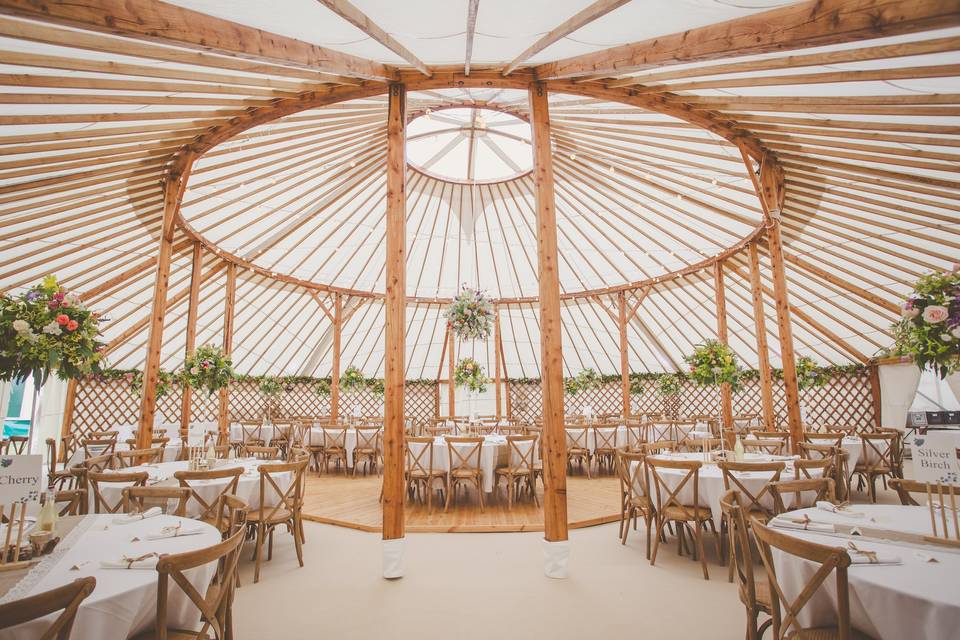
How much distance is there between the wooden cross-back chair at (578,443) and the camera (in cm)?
666

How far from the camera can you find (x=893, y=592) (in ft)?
4.48

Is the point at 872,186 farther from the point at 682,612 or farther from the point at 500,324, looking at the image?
the point at 500,324

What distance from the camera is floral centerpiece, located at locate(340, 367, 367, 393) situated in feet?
35.1

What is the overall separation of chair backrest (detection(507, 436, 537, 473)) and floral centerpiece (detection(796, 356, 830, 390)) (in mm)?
5230

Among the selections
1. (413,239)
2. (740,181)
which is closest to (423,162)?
(413,239)

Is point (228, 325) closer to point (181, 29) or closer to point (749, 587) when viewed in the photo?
point (181, 29)

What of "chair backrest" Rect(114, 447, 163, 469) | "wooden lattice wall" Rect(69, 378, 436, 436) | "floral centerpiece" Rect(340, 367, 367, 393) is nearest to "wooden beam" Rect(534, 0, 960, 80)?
"chair backrest" Rect(114, 447, 163, 469)

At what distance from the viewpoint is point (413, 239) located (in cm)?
850

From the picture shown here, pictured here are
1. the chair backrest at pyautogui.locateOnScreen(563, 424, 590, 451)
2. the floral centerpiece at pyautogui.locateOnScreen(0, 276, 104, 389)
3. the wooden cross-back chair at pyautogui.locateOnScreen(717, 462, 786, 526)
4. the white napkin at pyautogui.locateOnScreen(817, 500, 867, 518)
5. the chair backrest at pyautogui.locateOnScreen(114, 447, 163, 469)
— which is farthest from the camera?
the chair backrest at pyautogui.locateOnScreen(563, 424, 590, 451)

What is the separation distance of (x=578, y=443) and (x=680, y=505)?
4.05 m

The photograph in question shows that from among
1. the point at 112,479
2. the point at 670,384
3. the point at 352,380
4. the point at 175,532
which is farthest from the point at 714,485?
the point at 352,380

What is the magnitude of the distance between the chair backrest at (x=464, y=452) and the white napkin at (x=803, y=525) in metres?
3.04

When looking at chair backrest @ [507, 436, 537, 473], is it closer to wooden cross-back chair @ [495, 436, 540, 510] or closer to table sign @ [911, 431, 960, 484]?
wooden cross-back chair @ [495, 436, 540, 510]

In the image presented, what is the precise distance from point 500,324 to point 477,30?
336 inches
